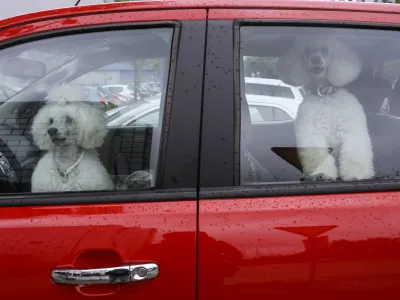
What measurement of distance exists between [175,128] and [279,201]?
0.43 metres

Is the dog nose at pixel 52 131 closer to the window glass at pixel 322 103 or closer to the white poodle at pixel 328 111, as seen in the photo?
the window glass at pixel 322 103

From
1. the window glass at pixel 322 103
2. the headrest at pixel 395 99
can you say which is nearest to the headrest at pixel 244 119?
the window glass at pixel 322 103

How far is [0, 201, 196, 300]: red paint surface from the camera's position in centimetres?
142

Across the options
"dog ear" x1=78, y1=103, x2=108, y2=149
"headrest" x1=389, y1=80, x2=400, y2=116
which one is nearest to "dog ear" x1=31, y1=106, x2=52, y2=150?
"dog ear" x1=78, y1=103, x2=108, y2=149

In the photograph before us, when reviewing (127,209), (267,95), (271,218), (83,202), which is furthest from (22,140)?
(267,95)

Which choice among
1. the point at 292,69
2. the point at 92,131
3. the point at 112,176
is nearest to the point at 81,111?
the point at 92,131

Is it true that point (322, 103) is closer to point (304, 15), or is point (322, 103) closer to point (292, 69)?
point (292, 69)

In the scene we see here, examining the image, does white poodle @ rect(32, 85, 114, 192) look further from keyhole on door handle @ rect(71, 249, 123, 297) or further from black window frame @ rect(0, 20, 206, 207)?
keyhole on door handle @ rect(71, 249, 123, 297)

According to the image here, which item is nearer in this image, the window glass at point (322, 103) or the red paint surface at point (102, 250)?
the red paint surface at point (102, 250)

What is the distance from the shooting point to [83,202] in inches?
59.6

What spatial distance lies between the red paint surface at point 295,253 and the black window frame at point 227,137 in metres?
0.06

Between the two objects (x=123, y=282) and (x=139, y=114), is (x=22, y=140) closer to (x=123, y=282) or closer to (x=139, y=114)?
(x=139, y=114)

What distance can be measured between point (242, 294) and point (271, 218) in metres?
0.26

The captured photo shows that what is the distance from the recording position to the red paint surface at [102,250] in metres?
1.42
